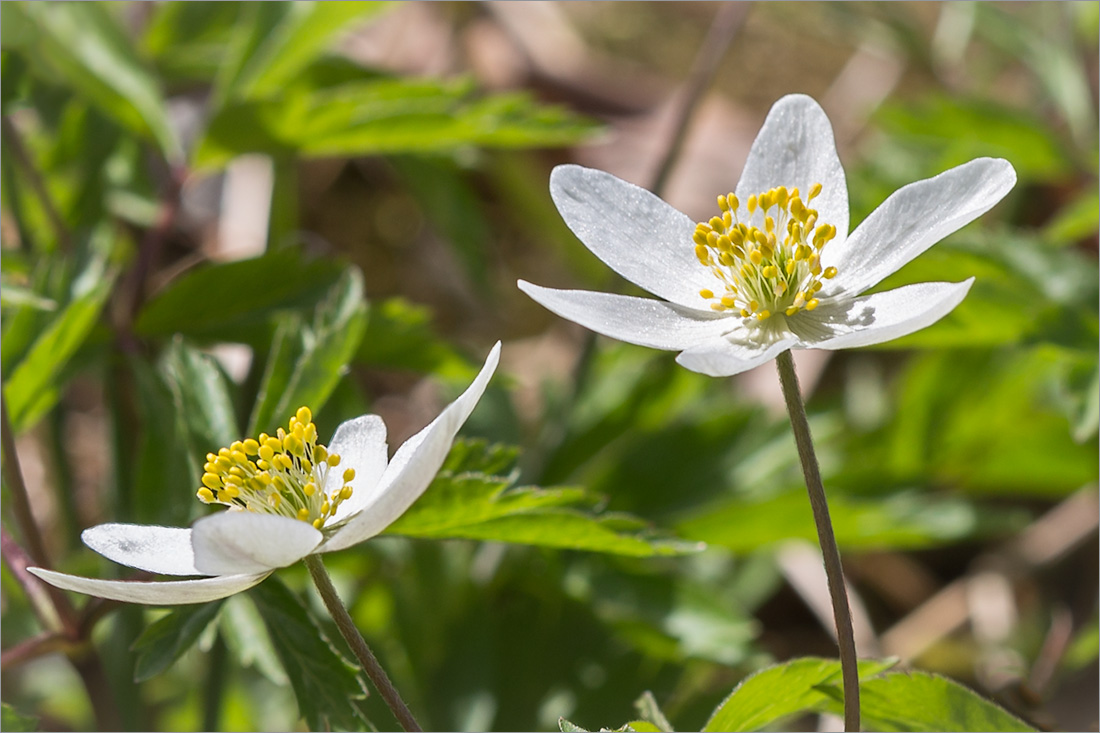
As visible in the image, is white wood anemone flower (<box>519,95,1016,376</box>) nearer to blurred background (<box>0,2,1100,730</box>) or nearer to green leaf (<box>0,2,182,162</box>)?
blurred background (<box>0,2,1100,730</box>)

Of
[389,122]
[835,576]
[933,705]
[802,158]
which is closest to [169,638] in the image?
[835,576]

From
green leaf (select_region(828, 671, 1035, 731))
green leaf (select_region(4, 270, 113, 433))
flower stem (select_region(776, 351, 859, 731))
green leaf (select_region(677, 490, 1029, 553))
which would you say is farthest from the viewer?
green leaf (select_region(677, 490, 1029, 553))


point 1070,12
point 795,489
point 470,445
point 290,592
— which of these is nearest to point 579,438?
point 795,489

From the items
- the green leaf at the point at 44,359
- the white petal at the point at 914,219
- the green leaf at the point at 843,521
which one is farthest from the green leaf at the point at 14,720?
the green leaf at the point at 843,521

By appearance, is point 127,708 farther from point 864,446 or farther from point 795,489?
point 864,446

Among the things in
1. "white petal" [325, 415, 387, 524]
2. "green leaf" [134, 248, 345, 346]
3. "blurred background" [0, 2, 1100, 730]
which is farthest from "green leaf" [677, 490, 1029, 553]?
"white petal" [325, 415, 387, 524]

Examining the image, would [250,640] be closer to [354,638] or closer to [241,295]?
[354,638]
